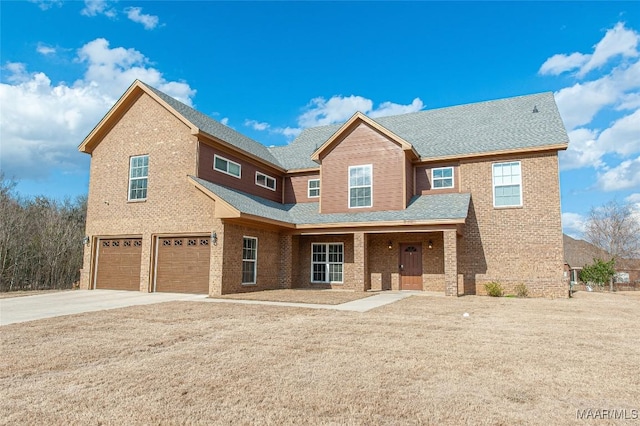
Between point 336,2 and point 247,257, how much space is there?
11.1 m

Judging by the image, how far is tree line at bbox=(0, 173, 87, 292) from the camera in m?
22.0

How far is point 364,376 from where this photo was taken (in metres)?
4.68

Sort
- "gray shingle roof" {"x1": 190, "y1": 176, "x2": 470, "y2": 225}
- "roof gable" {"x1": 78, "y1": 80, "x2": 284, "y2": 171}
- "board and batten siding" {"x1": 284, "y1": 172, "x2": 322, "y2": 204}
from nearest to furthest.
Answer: "gray shingle roof" {"x1": 190, "y1": 176, "x2": 470, "y2": 225}, "roof gable" {"x1": 78, "y1": 80, "x2": 284, "y2": 171}, "board and batten siding" {"x1": 284, "y1": 172, "x2": 322, "y2": 204}

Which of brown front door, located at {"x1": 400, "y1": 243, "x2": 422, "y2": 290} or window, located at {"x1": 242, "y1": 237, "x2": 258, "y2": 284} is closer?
window, located at {"x1": 242, "y1": 237, "x2": 258, "y2": 284}

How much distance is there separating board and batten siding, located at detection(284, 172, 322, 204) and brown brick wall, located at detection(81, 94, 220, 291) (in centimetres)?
618

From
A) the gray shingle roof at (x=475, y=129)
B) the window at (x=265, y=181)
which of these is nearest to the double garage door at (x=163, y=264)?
the window at (x=265, y=181)

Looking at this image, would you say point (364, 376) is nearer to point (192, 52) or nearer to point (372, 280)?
point (372, 280)

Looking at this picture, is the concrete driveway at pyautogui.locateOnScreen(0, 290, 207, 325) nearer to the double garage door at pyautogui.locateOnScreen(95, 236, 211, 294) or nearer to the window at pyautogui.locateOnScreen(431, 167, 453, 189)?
the double garage door at pyautogui.locateOnScreen(95, 236, 211, 294)

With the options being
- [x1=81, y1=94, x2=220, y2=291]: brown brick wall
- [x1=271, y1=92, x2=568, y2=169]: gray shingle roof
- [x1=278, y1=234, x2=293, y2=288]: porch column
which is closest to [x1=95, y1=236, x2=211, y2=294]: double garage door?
[x1=81, y1=94, x2=220, y2=291]: brown brick wall

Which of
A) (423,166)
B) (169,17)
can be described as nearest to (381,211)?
(423,166)

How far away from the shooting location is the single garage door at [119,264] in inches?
642

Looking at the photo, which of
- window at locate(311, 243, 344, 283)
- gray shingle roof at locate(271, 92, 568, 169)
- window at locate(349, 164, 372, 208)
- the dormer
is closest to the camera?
gray shingle roof at locate(271, 92, 568, 169)

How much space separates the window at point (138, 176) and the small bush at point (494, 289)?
1429cm

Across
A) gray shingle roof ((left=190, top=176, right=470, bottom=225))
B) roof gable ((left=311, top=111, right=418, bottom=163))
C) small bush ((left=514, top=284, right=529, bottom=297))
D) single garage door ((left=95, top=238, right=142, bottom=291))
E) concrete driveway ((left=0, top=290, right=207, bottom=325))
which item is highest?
roof gable ((left=311, top=111, right=418, bottom=163))
